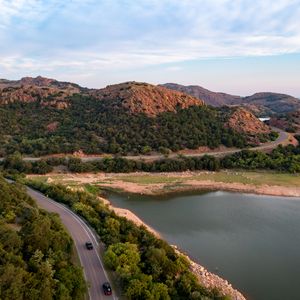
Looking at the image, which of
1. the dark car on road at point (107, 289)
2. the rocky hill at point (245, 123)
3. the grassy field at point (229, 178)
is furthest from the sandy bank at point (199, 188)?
the dark car on road at point (107, 289)

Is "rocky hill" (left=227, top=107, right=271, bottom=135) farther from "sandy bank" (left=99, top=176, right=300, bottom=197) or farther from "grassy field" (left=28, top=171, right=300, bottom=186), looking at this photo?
"sandy bank" (left=99, top=176, right=300, bottom=197)

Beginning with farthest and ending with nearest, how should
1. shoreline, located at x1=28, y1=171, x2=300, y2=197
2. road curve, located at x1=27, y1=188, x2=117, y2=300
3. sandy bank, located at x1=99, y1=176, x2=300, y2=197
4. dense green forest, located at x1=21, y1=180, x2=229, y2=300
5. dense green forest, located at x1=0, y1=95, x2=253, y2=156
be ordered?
dense green forest, located at x1=0, y1=95, x2=253, y2=156
shoreline, located at x1=28, y1=171, x2=300, y2=197
sandy bank, located at x1=99, y1=176, x2=300, y2=197
road curve, located at x1=27, y1=188, x2=117, y2=300
dense green forest, located at x1=21, y1=180, x2=229, y2=300

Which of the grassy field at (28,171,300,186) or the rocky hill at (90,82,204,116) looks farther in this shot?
the rocky hill at (90,82,204,116)

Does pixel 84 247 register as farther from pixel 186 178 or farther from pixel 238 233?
pixel 186 178

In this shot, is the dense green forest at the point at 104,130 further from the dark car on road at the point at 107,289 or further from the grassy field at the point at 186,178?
the dark car on road at the point at 107,289

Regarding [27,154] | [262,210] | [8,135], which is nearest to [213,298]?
[262,210]

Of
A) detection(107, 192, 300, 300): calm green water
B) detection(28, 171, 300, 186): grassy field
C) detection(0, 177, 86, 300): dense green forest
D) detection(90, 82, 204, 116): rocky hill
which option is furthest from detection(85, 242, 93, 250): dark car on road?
detection(90, 82, 204, 116): rocky hill

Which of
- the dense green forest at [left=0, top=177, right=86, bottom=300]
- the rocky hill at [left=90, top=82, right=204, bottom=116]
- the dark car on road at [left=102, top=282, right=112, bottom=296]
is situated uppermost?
the rocky hill at [left=90, top=82, right=204, bottom=116]
